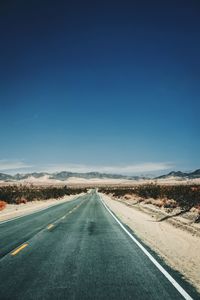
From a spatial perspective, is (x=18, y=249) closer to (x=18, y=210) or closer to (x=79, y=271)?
(x=79, y=271)

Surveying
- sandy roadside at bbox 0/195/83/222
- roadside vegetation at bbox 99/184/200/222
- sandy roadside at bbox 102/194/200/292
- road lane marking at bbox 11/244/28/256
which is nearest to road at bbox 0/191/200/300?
road lane marking at bbox 11/244/28/256

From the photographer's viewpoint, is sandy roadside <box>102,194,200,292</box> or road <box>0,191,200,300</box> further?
sandy roadside <box>102,194,200,292</box>

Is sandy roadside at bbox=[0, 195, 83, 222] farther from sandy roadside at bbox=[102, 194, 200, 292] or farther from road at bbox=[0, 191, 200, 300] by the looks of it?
road at bbox=[0, 191, 200, 300]

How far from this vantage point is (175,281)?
23.7 ft

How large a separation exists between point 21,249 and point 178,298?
20.5 ft

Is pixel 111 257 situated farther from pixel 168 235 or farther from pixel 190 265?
pixel 168 235

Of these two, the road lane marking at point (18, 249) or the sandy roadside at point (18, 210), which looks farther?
the sandy roadside at point (18, 210)

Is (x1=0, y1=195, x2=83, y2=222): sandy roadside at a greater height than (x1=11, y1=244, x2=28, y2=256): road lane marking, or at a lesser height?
greater

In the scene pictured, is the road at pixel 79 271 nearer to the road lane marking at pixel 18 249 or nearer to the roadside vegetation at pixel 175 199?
the road lane marking at pixel 18 249

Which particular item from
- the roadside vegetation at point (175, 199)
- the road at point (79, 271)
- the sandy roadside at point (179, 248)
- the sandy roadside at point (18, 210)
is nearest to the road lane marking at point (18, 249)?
the road at point (79, 271)

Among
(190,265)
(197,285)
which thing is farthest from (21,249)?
(197,285)

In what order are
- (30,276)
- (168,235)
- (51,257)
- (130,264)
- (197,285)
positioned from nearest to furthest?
(197,285)
(30,276)
(130,264)
(51,257)
(168,235)

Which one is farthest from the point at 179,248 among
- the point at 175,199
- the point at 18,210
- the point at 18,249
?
the point at 175,199

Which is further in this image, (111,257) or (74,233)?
(74,233)
